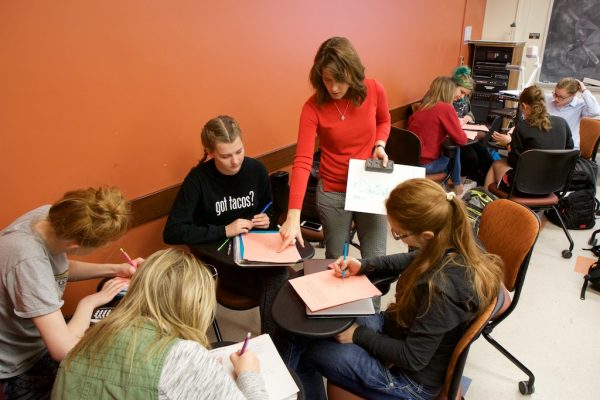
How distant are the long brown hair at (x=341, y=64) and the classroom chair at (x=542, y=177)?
1.51 m

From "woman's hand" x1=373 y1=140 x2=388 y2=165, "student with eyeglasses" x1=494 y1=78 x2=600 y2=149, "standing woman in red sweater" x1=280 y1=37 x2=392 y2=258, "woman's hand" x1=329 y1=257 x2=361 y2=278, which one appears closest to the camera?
"woman's hand" x1=329 y1=257 x2=361 y2=278

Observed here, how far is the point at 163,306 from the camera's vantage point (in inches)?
35.8

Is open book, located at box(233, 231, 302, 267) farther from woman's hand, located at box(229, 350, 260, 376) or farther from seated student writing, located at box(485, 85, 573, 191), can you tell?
seated student writing, located at box(485, 85, 573, 191)

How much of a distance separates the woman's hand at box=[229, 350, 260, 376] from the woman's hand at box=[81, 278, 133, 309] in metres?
0.52

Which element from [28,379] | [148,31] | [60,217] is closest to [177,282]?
[60,217]

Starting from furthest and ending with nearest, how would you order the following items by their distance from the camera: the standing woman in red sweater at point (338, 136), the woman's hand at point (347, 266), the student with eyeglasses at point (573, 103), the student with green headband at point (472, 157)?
the student with green headband at point (472, 157) < the student with eyeglasses at point (573, 103) < the standing woman in red sweater at point (338, 136) < the woman's hand at point (347, 266)

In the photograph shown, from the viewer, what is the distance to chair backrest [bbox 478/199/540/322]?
1.48m

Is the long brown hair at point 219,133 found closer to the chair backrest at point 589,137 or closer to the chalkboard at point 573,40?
the chair backrest at point 589,137

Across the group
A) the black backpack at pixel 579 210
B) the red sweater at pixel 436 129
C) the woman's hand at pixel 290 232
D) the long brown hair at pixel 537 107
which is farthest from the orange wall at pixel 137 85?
the black backpack at pixel 579 210

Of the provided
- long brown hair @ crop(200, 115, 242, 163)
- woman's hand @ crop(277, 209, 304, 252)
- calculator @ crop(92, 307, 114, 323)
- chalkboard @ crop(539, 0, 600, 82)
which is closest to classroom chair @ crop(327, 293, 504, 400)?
woman's hand @ crop(277, 209, 304, 252)

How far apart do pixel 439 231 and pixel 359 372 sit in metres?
0.50

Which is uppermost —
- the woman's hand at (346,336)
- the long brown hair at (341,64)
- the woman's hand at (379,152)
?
the long brown hair at (341,64)

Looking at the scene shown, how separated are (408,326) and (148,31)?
1.58 metres

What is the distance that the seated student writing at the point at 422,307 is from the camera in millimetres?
1094
